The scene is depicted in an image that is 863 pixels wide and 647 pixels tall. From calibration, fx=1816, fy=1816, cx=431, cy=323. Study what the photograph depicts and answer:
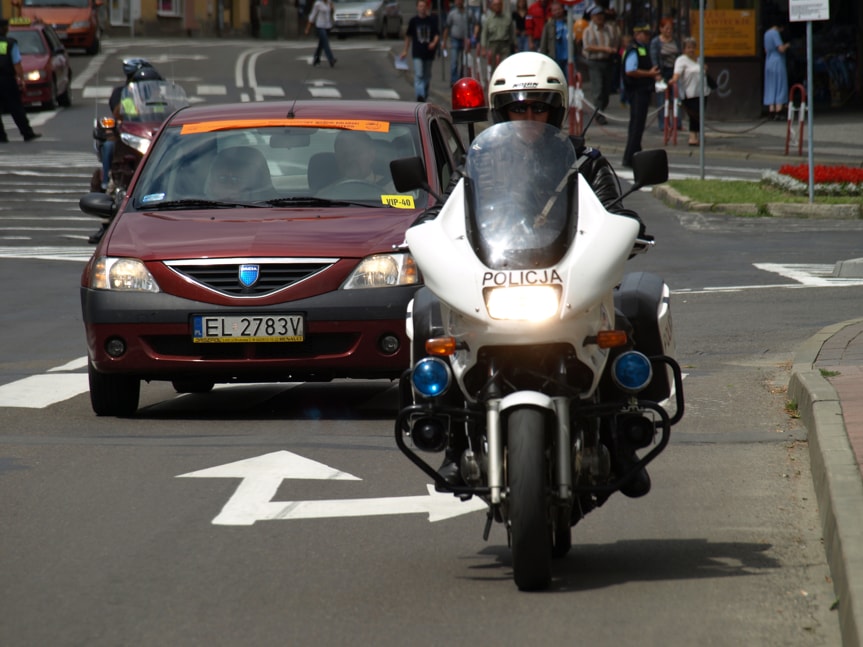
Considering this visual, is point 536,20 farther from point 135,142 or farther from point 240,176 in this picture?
point 240,176

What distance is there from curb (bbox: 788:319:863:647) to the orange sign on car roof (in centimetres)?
284

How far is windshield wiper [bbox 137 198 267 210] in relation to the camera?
1026cm

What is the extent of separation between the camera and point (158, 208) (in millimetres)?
10305

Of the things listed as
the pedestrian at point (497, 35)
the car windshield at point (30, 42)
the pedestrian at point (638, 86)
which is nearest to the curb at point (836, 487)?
the pedestrian at point (638, 86)

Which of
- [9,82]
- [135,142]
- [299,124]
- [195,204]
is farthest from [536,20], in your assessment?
[195,204]

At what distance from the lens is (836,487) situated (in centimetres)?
636

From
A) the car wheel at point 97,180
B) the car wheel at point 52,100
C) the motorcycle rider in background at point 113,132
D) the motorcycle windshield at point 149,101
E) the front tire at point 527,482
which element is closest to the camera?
the front tire at point 527,482

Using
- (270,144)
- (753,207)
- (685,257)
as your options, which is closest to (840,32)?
(753,207)

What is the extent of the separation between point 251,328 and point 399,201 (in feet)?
4.61

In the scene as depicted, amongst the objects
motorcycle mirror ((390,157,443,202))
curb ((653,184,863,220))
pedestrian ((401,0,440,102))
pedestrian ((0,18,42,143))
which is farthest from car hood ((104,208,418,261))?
pedestrian ((401,0,440,102))

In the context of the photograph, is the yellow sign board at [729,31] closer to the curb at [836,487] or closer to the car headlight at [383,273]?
the curb at [836,487]

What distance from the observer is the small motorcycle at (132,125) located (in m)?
21.7

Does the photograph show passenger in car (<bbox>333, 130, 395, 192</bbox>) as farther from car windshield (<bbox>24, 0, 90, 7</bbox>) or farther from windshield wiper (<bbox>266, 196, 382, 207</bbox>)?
car windshield (<bbox>24, 0, 90, 7</bbox>)

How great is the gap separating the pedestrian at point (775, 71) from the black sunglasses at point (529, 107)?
28970mm
